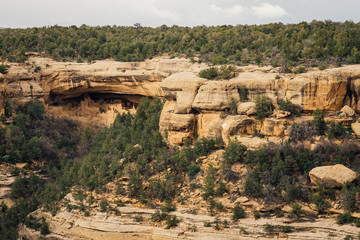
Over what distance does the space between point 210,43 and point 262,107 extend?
13.2m

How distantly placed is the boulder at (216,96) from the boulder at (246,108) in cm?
94

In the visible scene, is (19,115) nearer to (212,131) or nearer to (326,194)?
(212,131)

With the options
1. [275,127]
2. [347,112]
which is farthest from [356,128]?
[275,127]

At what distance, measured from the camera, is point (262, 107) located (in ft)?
113

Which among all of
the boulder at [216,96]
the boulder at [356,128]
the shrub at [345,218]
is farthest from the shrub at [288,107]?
the shrub at [345,218]

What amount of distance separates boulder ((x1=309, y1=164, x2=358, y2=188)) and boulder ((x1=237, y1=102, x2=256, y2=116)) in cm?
678

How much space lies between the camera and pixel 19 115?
139ft

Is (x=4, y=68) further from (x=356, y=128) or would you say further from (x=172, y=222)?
(x=356, y=128)

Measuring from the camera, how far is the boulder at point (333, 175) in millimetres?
29578

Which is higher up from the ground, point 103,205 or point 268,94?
point 268,94

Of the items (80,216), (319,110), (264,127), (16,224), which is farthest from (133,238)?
(319,110)

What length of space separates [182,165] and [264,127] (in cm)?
675

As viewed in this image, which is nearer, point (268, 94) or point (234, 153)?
point (234, 153)

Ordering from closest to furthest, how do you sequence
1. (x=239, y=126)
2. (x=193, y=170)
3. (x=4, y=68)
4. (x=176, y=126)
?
(x=239, y=126), (x=193, y=170), (x=176, y=126), (x=4, y=68)
